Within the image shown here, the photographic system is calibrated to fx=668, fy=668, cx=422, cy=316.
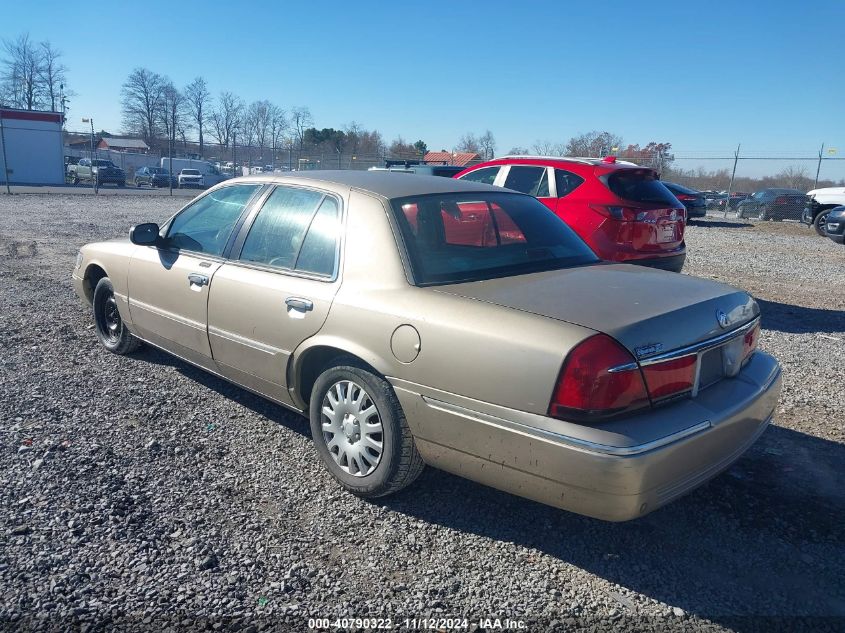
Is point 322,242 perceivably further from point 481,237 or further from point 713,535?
point 713,535

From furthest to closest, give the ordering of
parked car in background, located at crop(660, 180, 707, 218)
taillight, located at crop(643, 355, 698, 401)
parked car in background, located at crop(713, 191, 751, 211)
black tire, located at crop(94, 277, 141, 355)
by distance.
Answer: parked car in background, located at crop(713, 191, 751, 211) < parked car in background, located at crop(660, 180, 707, 218) < black tire, located at crop(94, 277, 141, 355) < taillight, located at crop(643, 355, 698, 401)

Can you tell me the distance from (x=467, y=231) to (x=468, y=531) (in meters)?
1.60

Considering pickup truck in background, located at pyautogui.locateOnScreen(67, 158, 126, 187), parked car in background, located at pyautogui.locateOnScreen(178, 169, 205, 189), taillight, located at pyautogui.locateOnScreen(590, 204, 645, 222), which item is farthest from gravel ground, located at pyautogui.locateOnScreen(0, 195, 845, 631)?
parked car in background, located at pyautogui.locateOnScreen(178, 169, 205, 189)

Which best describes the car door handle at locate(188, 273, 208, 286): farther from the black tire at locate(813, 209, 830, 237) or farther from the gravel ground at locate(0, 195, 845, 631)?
the black tire at locate(813, 209, 830, 237)

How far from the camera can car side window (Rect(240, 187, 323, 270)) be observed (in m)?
3.75

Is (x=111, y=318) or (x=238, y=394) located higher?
(x=111, y=318)

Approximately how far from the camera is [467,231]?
3730 mm

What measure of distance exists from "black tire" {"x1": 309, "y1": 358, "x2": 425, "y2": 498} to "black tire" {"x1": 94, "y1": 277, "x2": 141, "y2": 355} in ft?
8.54

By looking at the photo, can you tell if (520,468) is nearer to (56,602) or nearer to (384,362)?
(384,362)

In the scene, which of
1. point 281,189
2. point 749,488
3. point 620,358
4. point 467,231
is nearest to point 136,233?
point 281,189

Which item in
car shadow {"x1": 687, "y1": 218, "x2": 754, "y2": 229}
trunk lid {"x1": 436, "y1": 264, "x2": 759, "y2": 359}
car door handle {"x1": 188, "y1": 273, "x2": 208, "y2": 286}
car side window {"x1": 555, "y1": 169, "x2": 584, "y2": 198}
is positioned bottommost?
car shadow {"x1": 687, "y1": 218, "x2": 754, "y2": 229}

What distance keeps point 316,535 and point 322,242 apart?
4.94ft

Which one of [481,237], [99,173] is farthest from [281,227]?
[99,173]

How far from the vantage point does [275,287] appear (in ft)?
12.0
